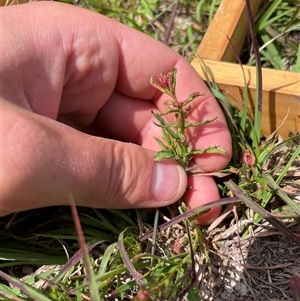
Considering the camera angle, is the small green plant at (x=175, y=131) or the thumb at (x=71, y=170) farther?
the small green plant at (x=175, y=131)

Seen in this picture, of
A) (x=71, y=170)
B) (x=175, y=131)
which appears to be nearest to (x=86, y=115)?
(x=175, y=131)

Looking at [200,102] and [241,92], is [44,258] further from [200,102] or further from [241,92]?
[241,92]

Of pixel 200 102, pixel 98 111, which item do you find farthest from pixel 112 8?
pixel 200 102

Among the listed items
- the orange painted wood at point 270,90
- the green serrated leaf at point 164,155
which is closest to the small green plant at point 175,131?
the green serrated leaf at point 164,155

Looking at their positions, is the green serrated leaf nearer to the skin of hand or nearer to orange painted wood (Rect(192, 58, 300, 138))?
the skin of hand

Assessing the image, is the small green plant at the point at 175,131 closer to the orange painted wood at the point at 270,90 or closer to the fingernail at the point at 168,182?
the fingernail at the point at 168,182

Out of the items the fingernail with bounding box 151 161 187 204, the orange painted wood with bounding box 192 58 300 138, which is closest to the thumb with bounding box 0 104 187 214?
the fingernail with bounding box 151 161 187 204
